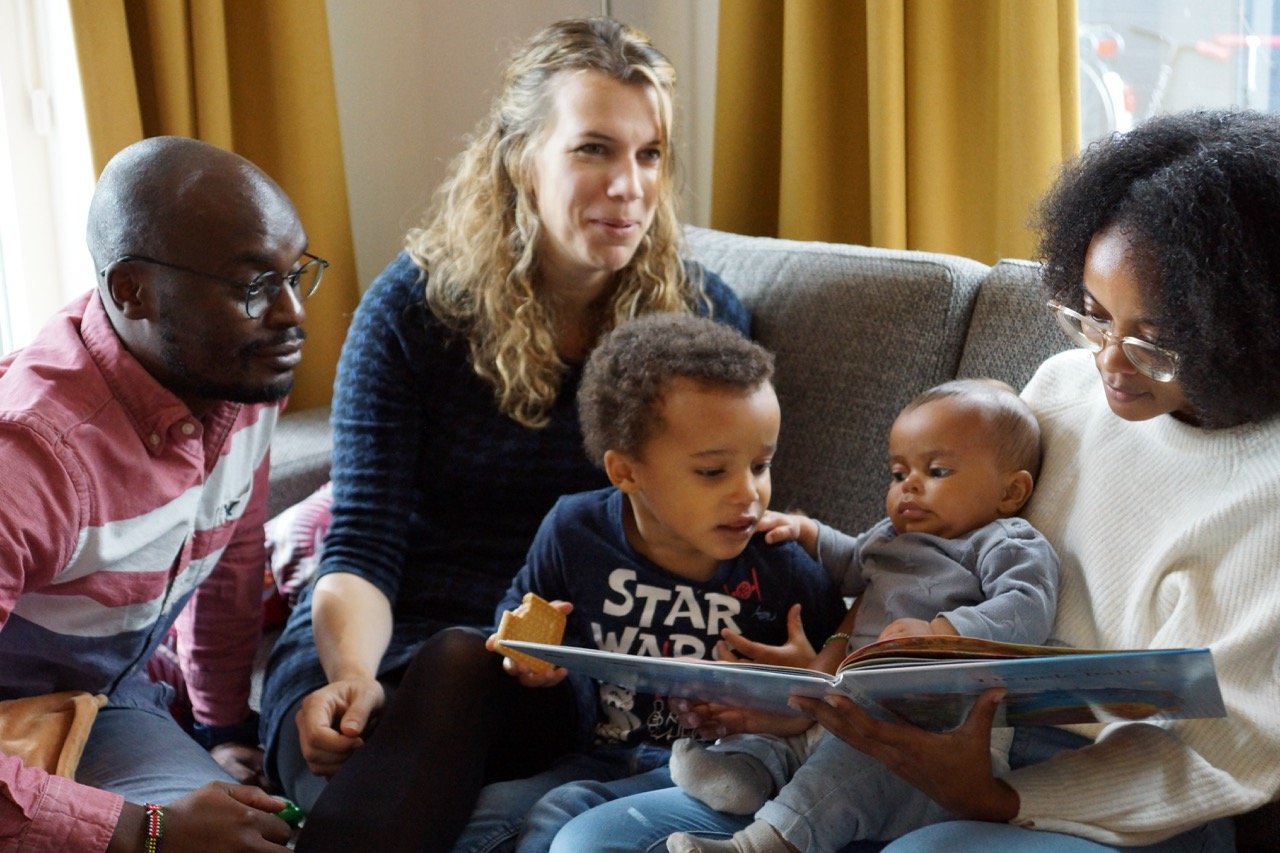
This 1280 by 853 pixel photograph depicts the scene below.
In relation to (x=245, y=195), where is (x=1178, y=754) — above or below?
below

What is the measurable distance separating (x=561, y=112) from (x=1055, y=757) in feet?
3.56

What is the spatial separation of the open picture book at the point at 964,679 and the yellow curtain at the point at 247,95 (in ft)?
5.50

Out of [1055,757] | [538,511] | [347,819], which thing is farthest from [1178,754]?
[538,511]

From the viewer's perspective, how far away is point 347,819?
Result: 1416 mm

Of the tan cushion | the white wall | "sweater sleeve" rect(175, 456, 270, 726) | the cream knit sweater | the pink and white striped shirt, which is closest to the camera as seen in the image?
the cream knit sweater

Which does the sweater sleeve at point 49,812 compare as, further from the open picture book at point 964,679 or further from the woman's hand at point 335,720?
the open picture book at point 964,679

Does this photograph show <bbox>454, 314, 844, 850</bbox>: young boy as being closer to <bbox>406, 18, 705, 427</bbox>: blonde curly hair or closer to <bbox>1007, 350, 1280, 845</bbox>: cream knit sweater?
<bbox>406, 18, 705, 427</bbox>: blonde curly hair

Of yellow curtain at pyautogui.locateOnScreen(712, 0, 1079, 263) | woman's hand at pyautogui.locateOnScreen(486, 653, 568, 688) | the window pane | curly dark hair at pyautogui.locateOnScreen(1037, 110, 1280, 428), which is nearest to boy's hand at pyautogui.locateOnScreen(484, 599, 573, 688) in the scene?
woman's hand at pyautogui.locateOnScreen(486, 653, 568, 688)

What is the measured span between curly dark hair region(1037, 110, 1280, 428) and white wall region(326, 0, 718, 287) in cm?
177

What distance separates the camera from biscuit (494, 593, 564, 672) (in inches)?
59.1

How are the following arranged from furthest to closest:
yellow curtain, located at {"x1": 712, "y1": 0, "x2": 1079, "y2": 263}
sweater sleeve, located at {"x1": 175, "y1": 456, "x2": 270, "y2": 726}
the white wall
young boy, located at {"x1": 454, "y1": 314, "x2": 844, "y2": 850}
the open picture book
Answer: the white wall, yellow curtain, located at {"x1": 712, "y1": 0, "x2": 1079, "y2": 263}, sweater sleeve, located at {"x1": 175, "y1": 456, "x2": 270, "y2": 726}, young boy, located at {"x1": 454, "y1": 314, "x2": 844, "y2": 850}, the open picture book

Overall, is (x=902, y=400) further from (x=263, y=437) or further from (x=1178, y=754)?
(x=263, y=437)

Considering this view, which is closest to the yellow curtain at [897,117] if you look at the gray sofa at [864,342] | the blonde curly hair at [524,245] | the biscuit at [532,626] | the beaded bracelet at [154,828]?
the gray sofa at [864,342]

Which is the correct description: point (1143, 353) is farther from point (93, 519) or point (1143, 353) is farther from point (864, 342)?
point (93, 519)
